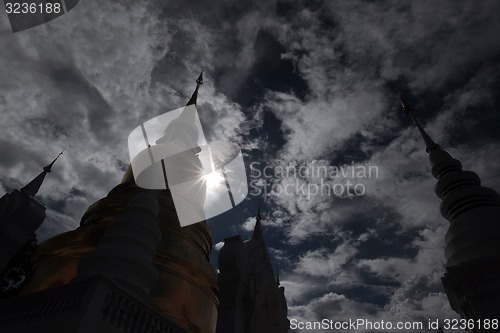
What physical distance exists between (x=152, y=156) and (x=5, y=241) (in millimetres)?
7426

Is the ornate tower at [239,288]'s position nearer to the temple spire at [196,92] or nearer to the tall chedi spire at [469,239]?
the tall chedi spire at [469,239]

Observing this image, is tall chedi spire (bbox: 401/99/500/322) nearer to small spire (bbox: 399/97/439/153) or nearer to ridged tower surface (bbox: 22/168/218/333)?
small spire (bbox: 399/97/439/153)

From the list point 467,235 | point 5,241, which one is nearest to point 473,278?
point 467,235

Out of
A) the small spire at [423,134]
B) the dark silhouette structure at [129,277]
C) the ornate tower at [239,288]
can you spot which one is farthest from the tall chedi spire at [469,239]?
the dark silhouette structure at [129,277]

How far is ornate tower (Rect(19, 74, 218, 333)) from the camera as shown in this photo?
11.9m

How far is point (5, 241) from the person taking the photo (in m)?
13.0

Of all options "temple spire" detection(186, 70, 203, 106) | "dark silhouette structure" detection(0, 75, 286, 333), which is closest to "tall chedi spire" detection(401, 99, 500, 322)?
"dark silhouette structure" detection(0, 75, 286, 333)

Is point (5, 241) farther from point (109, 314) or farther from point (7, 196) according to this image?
point (109, 314)

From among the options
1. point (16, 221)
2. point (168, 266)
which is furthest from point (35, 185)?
point (168, 266)

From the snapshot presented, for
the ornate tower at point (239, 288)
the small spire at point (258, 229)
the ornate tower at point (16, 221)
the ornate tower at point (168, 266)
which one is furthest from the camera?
the small spire at point (258, 229)

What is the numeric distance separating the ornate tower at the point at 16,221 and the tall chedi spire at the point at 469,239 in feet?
48.6

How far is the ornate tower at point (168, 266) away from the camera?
11.9 m

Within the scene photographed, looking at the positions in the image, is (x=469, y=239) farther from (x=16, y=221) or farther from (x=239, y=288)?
(x=16, y=221)

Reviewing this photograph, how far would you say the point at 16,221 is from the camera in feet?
44.5
